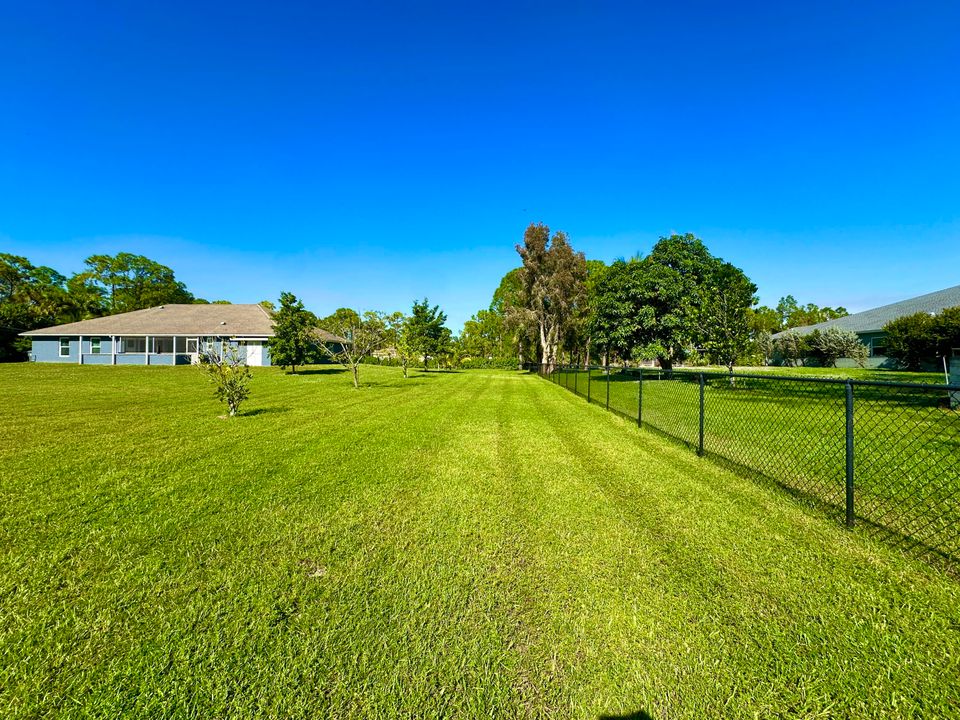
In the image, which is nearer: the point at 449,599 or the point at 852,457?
the point at 449,599

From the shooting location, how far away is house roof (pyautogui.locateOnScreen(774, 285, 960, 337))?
29117mm

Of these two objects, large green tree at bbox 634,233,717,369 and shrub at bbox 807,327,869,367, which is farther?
shrub at bbox 807,327,869,367

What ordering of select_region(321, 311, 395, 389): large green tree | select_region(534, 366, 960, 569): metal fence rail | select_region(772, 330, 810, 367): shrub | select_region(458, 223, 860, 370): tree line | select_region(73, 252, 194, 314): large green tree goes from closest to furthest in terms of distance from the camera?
select_region(534, 366, 960, 569): metal fence rail, select_region(321, 311, 395, 389): large green tree, select_region(458, 223, 860, 370): tree line, select_region(772, 330, 810, 367): shrub, select_region(73, 252, 194, 314): large green tree

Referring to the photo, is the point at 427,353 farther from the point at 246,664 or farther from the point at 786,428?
the point at 246,664

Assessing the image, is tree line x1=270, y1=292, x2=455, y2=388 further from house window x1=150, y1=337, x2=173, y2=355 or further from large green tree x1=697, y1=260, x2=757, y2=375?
large green tree x1=697, y1=260, x2=757, y2=375

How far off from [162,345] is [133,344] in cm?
217

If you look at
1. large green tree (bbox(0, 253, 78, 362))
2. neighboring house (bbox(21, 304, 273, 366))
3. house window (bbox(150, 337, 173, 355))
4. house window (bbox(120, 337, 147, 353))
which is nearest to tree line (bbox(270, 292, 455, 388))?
neighboring house (bbox(21, 304, 273, 366))

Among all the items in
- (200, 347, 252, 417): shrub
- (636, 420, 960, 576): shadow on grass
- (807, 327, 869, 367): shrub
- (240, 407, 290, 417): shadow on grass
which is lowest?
(636, 420, 960, 576): shadow on grass

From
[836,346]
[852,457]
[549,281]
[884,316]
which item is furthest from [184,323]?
[884,316]

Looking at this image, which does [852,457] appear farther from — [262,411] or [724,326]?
[724,326]

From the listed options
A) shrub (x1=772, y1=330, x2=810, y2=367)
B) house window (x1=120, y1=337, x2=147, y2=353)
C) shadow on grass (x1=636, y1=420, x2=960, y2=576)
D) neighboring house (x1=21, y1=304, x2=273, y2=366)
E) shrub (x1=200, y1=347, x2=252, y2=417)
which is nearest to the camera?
shadow on grass (x1=636, y1=420, x2=960, y2=576)

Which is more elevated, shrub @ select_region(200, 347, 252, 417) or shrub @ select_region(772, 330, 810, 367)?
shrub @ select_region(772, 330, 810, 367)

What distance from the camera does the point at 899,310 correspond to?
111 feet

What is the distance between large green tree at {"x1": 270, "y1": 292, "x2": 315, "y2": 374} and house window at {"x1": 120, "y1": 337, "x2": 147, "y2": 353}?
1426 centimetres
